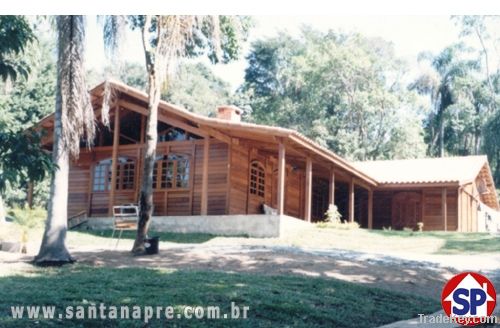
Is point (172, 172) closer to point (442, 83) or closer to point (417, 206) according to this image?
point (417, 206)

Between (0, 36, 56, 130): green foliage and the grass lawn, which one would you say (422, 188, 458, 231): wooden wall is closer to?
the grass lawn

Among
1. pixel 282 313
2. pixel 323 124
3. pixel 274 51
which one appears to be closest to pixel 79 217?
pixel 282 313

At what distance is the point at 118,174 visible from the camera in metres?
21.5

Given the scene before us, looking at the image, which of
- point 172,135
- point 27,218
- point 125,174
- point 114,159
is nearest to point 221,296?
point 27,218

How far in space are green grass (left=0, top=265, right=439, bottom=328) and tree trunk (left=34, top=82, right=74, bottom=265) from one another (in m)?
1.33

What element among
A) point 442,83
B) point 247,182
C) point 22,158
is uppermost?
point 442,83

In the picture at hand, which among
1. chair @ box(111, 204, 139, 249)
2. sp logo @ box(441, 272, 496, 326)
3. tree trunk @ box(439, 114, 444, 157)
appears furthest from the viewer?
tree trunk @ box(439, 114, 444, 157)

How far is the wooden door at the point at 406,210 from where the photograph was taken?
26484mm

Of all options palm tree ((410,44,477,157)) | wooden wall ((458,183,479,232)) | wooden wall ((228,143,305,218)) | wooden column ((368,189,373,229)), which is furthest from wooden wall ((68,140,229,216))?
palm tree ((410,44,477,157))

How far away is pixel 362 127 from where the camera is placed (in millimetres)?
37906

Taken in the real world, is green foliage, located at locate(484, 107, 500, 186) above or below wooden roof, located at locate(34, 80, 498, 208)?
above

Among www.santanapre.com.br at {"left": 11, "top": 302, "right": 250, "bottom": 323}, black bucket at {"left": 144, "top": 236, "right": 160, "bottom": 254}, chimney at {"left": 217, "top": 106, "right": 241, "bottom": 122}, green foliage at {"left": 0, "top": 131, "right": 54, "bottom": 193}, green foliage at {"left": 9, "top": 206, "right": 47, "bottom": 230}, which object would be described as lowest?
www.santanapre.com.br at {"left": 11, "top": 302, "right": 250, "bottom": 323}

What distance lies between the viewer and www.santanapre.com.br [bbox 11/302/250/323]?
6.63 metres

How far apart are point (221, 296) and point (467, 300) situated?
301cm
